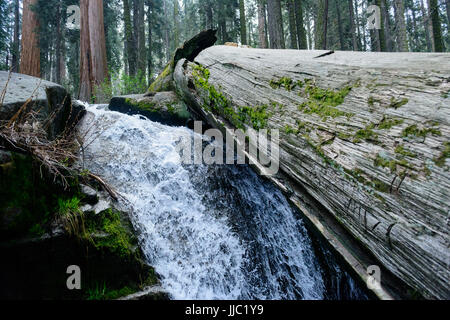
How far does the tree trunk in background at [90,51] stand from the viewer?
28.0 feet

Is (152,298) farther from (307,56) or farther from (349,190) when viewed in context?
(307,56)

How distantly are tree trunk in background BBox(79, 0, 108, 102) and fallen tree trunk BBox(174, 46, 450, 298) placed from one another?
780cm

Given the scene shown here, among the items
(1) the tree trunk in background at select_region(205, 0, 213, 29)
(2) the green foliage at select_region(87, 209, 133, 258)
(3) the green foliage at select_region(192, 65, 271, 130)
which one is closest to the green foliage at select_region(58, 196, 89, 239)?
(2) the green foliage at select_region(87, 209, 133, 258)

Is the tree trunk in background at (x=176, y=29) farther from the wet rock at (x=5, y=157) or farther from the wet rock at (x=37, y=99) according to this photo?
the wet rock at (x=5, y=157)

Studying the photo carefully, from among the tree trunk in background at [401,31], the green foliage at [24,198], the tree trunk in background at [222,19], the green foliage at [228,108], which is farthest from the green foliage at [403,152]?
the tree trunk in background at [222,19]

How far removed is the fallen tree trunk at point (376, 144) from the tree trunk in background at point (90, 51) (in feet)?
25.6

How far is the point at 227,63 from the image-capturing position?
11.9 ft

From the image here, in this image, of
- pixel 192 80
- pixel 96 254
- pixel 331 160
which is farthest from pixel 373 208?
pixel 192 80

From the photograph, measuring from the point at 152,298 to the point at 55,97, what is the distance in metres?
3.16

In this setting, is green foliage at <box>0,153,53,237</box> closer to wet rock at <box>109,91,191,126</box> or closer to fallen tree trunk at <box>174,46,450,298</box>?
fallen tree trunk at <box>174,46,450,298</box>

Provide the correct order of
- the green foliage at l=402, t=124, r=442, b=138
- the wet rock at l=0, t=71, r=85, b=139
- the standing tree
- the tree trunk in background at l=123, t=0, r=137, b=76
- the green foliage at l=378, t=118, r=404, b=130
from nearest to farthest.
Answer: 1. the green foliage at l=402, t=124, r=442, b=138
2. the green foliage at l=378, t=118, r=404, b=130
3. the wet rock at l=0, t=71, r=85, b=139
4. the tree trunk in background at l=123, t=0, r=137, b=76
5. the standing tree

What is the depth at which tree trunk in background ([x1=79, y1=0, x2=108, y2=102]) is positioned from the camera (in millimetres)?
8547

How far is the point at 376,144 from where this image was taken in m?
1.73

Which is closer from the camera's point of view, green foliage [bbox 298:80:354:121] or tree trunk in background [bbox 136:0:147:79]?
green foliage [bbox 298:80:354:121]
